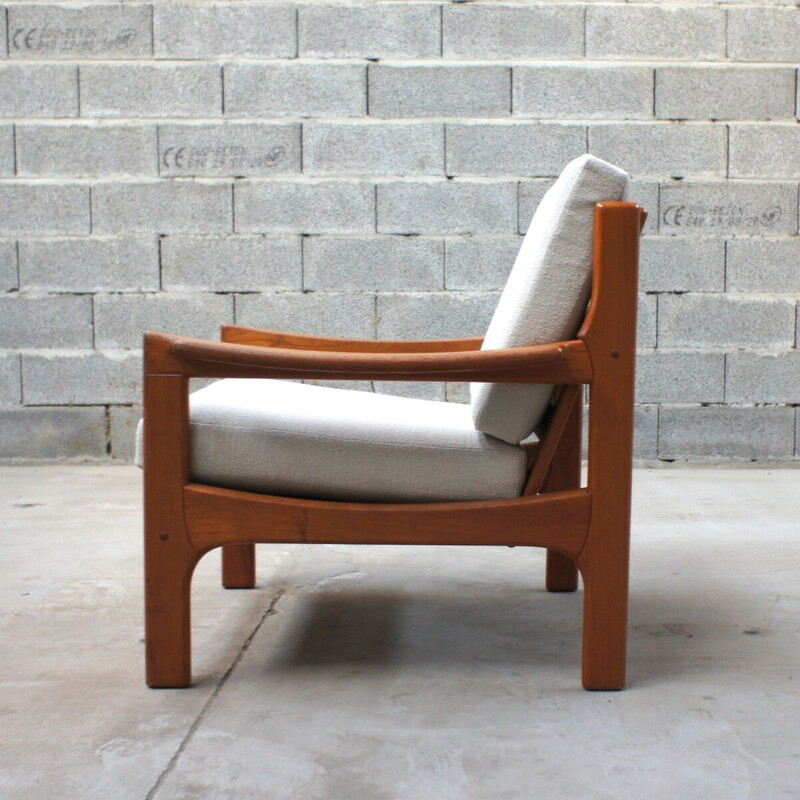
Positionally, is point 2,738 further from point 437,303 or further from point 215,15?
point 215,15

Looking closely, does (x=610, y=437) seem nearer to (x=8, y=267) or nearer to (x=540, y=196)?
(x=540, y=196)

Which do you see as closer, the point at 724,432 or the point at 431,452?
the point at 431,452

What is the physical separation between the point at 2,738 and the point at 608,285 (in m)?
1.02

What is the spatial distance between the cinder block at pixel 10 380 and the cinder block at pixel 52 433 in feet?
0.12

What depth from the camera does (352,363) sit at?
4.21 ft

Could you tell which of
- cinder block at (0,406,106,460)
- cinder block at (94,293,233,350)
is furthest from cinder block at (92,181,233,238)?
cinder block at (0,406,106,460)

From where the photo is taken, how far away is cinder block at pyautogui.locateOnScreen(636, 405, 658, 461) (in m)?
3.34

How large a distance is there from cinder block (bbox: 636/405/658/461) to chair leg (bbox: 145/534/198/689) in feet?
7.62

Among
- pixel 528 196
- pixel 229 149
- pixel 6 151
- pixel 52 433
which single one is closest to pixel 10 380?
pixel 52 433

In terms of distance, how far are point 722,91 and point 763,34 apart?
0.82 ft

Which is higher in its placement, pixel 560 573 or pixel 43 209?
pixel 43 209

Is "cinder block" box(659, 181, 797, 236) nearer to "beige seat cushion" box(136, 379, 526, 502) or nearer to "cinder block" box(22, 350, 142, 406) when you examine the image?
"cinder block" box(22, 350, 142, 406)

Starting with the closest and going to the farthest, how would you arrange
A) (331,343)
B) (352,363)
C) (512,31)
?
(352,363), (331,343), (512,31)

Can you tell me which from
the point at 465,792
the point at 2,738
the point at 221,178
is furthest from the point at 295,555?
the point at 221,178
